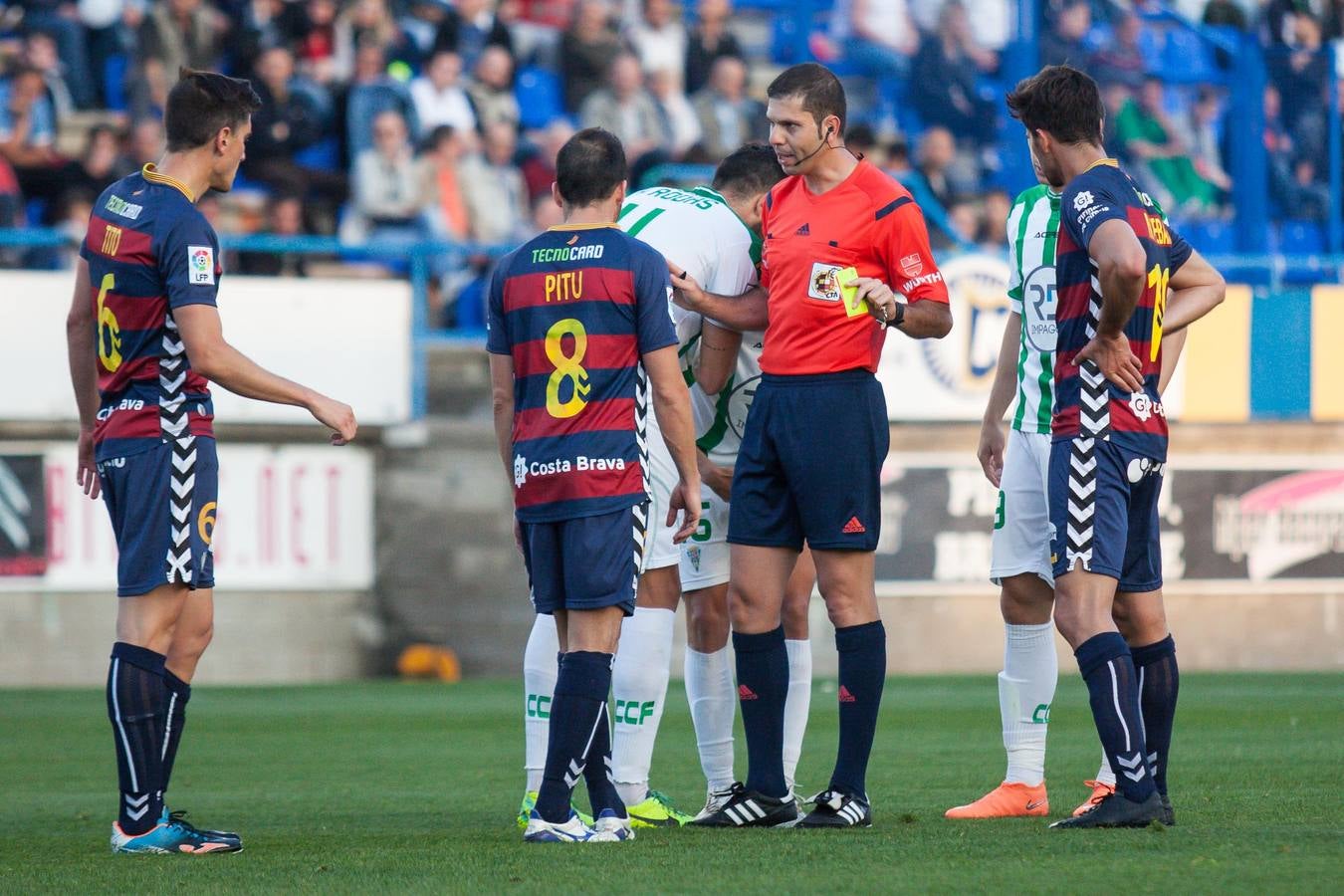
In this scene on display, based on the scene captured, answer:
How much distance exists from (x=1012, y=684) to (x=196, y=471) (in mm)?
2712

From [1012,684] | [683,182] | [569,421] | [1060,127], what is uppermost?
[683,182]

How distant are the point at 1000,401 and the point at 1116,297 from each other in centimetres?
125

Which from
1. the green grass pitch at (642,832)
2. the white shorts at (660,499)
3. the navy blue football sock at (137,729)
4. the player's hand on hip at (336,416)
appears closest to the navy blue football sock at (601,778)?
the green grass pitch at (642,832)

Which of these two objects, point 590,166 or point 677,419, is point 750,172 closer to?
point 590,166

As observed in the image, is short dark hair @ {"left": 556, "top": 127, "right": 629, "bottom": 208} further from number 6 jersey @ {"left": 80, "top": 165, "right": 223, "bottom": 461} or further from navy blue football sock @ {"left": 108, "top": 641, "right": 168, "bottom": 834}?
navy blue football sock @ {"left": 108, "top": 641, "right": 168, "bottom": 834}

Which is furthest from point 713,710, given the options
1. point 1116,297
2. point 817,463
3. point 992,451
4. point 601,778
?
point 1116,297

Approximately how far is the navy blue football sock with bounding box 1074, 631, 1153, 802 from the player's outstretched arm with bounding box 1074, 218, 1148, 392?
2.45 ft

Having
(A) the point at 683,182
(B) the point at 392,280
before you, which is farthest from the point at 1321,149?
(B) the point at 392,280

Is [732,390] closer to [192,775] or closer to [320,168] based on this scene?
[192,775]

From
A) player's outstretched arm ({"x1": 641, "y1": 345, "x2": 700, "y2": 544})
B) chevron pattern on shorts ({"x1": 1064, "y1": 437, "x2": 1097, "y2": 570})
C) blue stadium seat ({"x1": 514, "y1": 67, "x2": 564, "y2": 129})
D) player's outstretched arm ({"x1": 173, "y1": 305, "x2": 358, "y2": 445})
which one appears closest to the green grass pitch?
chevron pattern on shorts ({"x1": 1064, "y1": 437, "x2": 1097, "y2": 570})

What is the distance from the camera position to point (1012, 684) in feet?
21.0

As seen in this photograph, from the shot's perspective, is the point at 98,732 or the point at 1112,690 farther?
the point at 98,732

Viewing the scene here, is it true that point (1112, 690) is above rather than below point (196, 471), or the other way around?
below

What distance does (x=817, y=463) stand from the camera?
5.84 meters
